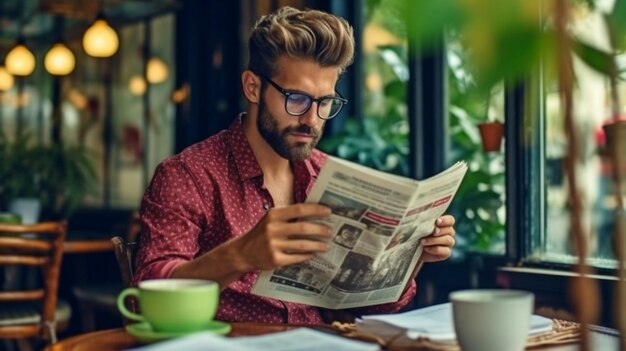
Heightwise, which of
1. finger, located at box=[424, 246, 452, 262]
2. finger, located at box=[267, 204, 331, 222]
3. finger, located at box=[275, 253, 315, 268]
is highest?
finger, located at box=[267, 204, 331, 222]

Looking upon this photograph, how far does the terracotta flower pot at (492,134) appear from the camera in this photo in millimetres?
2957

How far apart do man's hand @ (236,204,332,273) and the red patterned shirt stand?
Result: 237 mm

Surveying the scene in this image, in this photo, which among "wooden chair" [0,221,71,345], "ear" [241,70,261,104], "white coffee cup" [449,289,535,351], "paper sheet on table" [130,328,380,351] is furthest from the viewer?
"wooden chair" [0,221,71,345]

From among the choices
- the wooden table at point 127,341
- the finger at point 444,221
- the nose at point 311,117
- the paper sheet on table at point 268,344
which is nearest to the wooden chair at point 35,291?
the nose at point 311,117

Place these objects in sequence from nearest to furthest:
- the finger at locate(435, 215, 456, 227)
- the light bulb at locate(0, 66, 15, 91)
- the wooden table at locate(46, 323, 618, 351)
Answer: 1. the wooden table at locate(46, 323, 618, 351)
2. the finger at locate(435, 215, 456, 227)
3. the light bulb at locate(0, 66, 15, 91)

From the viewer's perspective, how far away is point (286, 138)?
184 cm

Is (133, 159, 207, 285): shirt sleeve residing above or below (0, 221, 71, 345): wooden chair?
above

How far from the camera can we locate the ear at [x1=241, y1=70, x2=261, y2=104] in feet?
6.27

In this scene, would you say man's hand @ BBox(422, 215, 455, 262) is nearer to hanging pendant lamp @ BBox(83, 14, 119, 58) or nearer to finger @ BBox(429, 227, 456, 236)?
finger @ BBox(429, 227, 456, 236)

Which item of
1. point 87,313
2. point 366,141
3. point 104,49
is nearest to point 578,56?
point 366,141

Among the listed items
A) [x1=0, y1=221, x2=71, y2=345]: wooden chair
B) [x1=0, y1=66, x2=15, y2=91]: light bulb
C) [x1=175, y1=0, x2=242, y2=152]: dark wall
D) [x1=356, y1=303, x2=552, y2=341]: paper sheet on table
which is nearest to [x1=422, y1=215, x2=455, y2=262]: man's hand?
[x1=356, y1=303, x2=552, y2=341]: paper sheet on table

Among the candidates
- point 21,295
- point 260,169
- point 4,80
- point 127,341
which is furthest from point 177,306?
point 4,80

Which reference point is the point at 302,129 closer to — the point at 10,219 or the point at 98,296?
the point at 10,219

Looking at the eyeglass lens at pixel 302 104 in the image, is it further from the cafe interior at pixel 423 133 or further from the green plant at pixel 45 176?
the green plant at pixel 45 176
